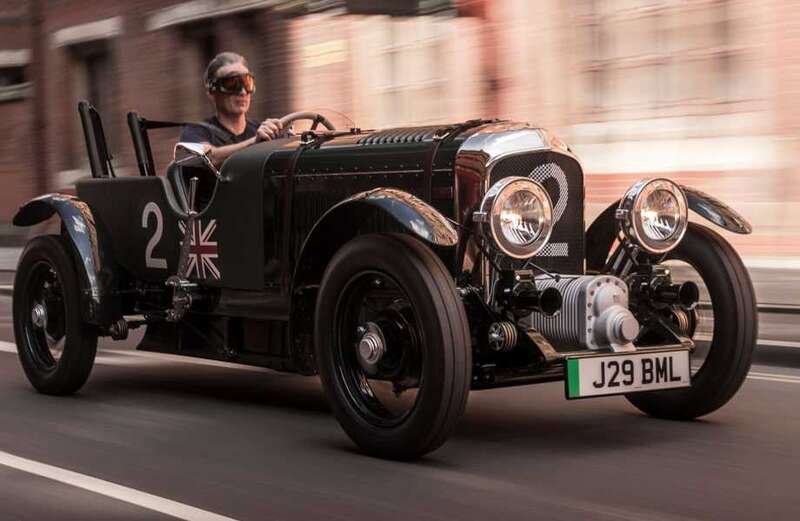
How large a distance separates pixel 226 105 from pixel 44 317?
1460 millimetres

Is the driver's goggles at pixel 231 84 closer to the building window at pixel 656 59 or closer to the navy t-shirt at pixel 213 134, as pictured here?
the navy t-shirt at pixel 213 134

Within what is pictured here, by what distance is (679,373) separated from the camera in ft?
18.1

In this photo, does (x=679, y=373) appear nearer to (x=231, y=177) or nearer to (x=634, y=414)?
(x=634, y=414)

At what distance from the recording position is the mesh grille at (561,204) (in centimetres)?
583

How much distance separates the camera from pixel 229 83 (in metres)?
7.10

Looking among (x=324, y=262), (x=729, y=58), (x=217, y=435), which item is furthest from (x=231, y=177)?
(x=729, y=58)

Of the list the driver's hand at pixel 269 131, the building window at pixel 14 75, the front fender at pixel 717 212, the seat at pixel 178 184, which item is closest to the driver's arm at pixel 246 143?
the driver's hand at pixel 269 131

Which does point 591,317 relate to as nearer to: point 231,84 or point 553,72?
point 231,84

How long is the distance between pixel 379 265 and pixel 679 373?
1.30 meters

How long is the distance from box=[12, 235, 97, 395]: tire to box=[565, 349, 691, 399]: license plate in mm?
2874

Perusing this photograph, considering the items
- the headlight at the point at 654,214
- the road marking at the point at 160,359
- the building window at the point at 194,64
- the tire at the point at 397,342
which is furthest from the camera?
the building window at the point at 194,64

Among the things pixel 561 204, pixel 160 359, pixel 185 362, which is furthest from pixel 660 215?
pixel 160 359

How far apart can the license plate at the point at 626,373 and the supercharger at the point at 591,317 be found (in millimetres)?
90

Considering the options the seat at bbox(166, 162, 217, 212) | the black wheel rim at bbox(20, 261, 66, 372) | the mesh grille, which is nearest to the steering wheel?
the seat at bbox(166, 162, 217, 212)
